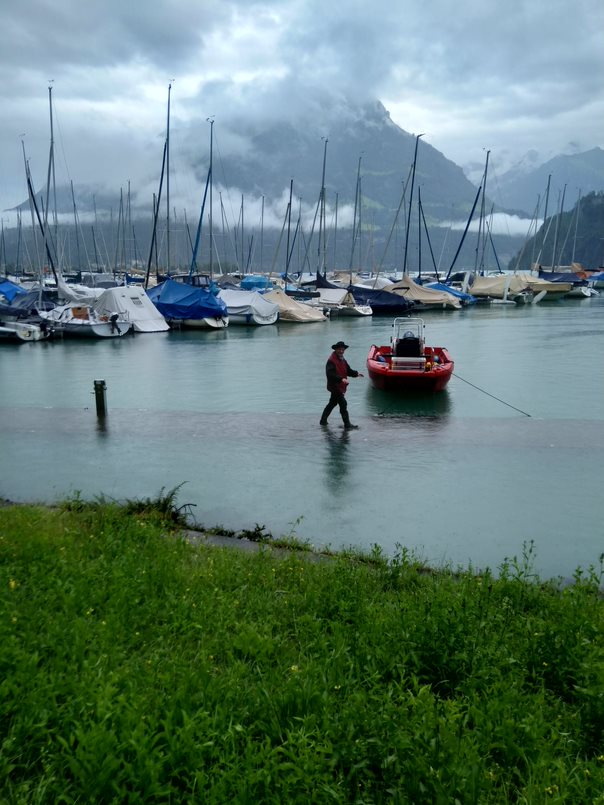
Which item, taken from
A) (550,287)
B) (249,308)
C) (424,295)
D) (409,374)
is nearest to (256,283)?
(424,295)

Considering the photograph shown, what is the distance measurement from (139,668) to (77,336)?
31.8 meters

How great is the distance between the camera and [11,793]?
9.87 ft

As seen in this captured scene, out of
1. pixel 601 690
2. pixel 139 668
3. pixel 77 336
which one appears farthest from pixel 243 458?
pixel 77 336

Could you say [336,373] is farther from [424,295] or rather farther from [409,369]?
[424,295]

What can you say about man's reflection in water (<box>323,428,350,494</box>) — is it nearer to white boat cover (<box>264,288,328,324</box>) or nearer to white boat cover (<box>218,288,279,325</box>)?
white boat cover (<box>218,288,279,325</box>)

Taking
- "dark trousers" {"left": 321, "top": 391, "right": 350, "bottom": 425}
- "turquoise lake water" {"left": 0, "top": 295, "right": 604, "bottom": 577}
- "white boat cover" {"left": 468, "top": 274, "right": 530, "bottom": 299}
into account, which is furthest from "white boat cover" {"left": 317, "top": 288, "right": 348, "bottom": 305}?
"dark trousers" {"left": 321, "top": 391, "right": 350, "bottom": 425}

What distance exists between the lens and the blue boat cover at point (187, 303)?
38344 millimetres

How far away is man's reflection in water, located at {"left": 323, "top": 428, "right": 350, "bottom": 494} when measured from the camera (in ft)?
33.0

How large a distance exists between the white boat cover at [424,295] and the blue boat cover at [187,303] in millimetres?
18920

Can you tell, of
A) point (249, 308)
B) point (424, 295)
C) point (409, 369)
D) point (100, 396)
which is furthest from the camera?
point (424, 295)

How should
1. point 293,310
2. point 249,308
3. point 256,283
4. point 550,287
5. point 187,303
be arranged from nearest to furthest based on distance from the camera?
1. point 187,303
2. point 249,308
3. point 293,310
4. point 256,283
5. point 550,287

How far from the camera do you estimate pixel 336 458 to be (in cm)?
1145

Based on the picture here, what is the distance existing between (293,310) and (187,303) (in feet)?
26.7

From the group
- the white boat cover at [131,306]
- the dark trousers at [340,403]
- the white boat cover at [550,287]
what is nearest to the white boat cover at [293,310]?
the white boat cover at [131,306]
